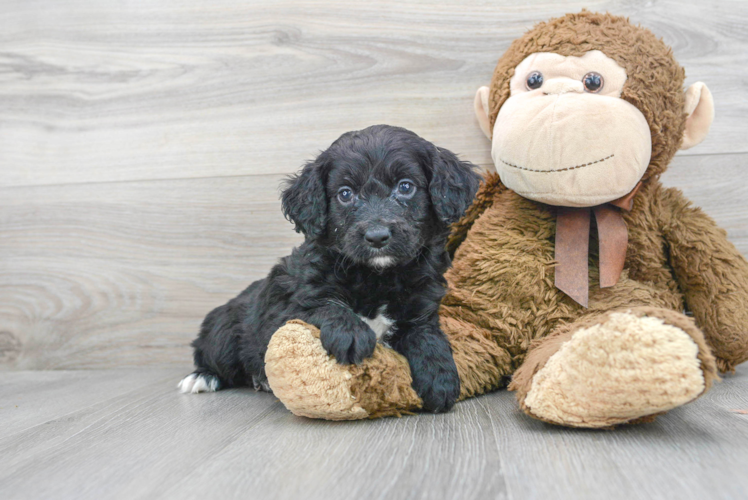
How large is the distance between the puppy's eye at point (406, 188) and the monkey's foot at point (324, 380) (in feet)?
1.37

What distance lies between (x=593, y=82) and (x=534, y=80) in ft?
0.55

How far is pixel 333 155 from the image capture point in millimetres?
1554

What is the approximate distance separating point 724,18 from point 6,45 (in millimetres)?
2851

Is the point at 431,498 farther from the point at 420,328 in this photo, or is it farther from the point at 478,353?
the point at 478,353

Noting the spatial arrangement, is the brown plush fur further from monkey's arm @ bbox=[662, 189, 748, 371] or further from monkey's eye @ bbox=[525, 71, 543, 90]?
monkey's arm @ bbox=[662, 189, 748, 371]

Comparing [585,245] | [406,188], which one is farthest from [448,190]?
[585,245]

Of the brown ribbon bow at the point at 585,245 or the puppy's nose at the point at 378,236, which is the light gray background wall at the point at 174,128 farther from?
the puppy's nose at the point at 378,236

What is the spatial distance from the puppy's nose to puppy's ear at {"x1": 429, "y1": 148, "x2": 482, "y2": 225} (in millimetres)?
Answer: 229

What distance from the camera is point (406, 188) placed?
1.53m

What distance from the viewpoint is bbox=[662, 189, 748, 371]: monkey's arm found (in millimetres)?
1706

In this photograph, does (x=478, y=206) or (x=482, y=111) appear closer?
(x=478, y=206)

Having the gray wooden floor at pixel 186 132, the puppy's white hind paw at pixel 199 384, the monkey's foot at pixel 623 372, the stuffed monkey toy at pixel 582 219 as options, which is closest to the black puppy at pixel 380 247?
the stuffed monkey toy at pixel 582 219

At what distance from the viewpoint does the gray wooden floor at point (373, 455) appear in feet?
3.16

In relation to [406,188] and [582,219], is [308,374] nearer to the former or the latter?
[406,188]
